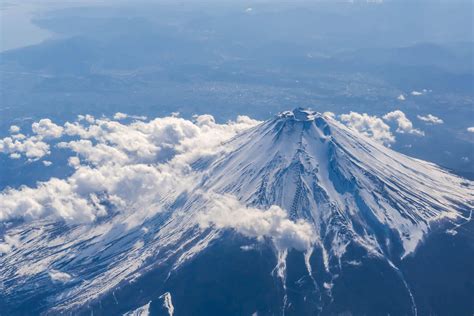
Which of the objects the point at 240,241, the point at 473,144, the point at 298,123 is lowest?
the point at 473,144

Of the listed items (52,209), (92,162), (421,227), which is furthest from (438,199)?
(92,162)

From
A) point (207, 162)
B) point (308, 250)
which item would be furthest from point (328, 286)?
point (207, 162)

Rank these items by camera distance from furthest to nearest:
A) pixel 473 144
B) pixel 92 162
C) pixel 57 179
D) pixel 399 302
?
pixel 473 144 → pixel 92 162 → pixel 57 179 → pixel 399 302

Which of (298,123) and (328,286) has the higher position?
(298,123)

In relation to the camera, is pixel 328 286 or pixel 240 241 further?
pixel 240 241

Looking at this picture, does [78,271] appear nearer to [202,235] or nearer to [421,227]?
[202,235]

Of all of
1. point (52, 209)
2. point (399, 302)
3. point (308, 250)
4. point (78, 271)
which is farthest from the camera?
point (52, 209)
